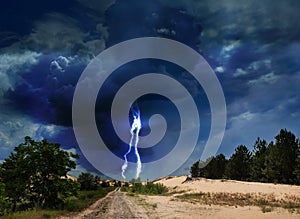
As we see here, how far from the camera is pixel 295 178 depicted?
201ft

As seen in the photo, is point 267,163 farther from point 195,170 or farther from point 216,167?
point 195,170

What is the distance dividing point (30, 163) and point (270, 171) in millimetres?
53502

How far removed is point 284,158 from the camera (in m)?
62.1

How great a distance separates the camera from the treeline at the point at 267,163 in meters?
62.2

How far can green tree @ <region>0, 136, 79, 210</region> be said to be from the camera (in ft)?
80.8

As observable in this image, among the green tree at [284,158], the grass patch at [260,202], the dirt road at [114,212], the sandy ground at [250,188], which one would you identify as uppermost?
the green tree at [284,158]

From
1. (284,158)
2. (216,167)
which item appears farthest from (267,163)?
(216,167)

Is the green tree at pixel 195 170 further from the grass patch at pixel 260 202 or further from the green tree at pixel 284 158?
the grass patch at pixel 260 202

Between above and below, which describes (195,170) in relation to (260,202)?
above

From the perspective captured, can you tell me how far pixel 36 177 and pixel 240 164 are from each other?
7278 cm

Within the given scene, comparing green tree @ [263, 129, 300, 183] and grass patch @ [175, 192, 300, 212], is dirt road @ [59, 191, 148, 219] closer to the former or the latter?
grass patch @ [175, 192, 300, 212]

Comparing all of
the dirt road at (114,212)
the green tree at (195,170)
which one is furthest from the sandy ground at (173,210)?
the green tree at (195,170)

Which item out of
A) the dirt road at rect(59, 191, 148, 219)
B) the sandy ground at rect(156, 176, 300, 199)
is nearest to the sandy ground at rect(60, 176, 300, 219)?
the dirt road at rect(59, 191, 148, 219)

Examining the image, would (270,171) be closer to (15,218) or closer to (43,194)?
(43,194)
